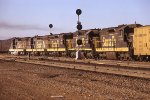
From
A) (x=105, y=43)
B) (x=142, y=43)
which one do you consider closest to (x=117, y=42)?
(x=105, y=43)

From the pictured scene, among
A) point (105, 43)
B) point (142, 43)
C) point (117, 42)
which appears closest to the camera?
point (142, 43)

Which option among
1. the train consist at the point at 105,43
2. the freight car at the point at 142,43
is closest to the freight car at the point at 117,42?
the train consist at the point at 105,43

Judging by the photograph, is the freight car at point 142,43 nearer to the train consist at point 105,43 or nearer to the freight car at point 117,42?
the train consist at point 105,43

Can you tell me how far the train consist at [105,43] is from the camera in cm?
3278

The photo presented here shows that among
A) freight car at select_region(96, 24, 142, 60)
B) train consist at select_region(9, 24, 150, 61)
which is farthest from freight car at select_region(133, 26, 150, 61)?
freight car at select_region(96, 24, 142, 60)

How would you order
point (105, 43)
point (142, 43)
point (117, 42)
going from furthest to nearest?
point (105, 43) → point (117, 42) → point (142, 43)

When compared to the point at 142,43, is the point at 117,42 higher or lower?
higher

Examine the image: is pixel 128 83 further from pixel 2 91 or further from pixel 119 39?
pixel 119 39

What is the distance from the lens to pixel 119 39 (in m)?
37.5

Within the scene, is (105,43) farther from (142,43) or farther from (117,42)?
(142,43)

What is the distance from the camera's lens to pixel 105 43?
40750 millimetres

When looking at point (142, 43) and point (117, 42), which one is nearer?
point (142, 43)

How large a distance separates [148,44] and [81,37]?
17257 mm

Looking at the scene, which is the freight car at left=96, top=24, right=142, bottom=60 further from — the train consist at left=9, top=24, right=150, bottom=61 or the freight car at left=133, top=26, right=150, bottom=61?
the freight car at left=133, top=26, right=150, bottom=61
